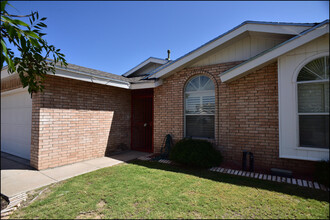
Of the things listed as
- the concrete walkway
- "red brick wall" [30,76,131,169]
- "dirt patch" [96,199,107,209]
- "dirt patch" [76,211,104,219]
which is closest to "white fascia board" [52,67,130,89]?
"red brick wall" [30,76,131,169]

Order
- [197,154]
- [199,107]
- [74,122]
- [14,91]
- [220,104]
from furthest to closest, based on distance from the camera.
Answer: [14,91]
[199,107]
[74,122]
[220,104]
[197,154]

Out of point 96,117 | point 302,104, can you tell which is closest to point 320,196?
point 302,104

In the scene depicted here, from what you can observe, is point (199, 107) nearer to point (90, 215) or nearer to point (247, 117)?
point (247, 117)

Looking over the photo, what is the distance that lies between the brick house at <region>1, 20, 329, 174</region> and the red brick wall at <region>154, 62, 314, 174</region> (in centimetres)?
3

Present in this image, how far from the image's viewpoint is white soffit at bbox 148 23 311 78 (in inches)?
187

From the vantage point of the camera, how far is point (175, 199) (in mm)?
3406

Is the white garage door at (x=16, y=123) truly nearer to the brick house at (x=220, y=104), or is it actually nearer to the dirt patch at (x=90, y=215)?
the brick house at (x=220, y=104)

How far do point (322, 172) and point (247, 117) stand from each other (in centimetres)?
215

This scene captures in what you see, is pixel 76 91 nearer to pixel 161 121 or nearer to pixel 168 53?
pixel 161 121

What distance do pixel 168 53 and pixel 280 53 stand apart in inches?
310

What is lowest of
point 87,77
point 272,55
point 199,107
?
point 199,107

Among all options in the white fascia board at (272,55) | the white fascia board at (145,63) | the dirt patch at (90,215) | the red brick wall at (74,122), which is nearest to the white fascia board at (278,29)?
the white fascia board at (272,55)

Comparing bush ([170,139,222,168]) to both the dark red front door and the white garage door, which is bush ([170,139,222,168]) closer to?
the dark red front door

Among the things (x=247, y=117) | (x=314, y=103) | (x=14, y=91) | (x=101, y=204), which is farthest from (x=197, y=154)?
(x=14, y=91)
